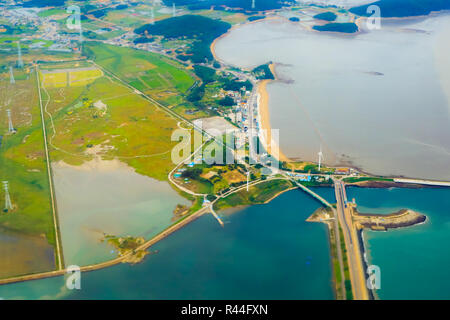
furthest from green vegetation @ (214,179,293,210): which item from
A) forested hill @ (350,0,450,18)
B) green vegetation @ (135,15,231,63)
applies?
forested hill @ (350,0,450,18)

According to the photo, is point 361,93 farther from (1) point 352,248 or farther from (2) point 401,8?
(2) point 401,8

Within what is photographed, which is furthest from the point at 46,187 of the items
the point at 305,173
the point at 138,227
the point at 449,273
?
the point at 449,273

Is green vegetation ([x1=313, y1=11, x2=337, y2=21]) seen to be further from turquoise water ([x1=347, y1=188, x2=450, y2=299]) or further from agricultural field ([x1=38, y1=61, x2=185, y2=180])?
turquoise water ([x1=347, y1=188, x2=450, y2=299])

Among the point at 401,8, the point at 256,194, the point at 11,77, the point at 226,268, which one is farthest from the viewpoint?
the point at 401,8

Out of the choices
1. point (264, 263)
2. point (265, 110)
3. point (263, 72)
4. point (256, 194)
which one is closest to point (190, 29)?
point (263, 72)

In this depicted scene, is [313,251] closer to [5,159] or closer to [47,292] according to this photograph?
[47,292]

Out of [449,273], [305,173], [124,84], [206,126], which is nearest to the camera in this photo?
[449,273]

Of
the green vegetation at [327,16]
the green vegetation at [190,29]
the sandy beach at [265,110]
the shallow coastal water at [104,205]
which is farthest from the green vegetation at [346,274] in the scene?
the green vegetation at [327,16]

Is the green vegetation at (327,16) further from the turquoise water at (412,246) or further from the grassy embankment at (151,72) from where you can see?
the turquoise water at (412,246)
